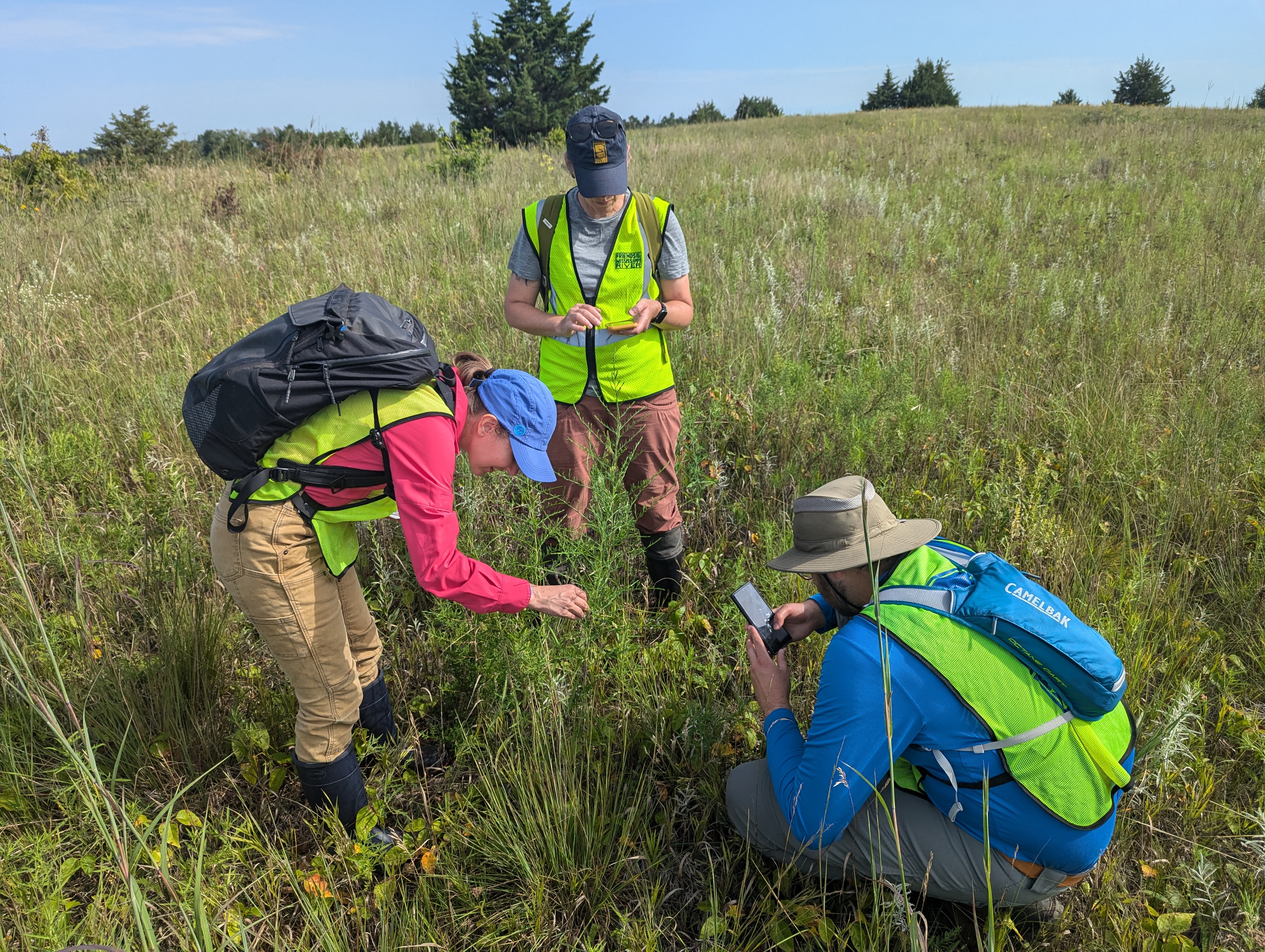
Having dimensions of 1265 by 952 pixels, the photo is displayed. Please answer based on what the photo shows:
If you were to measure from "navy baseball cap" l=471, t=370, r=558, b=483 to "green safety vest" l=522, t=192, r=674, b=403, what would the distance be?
1017 mm

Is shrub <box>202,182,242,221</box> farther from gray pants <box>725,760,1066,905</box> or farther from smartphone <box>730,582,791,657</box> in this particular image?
gray pants <box>725,760,1066,905</box>

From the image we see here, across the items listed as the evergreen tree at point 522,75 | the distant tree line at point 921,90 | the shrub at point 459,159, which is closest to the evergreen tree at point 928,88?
the distant tree line at point 921,90

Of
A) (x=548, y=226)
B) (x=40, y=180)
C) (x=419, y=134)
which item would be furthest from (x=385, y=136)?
(x=548, y=226)

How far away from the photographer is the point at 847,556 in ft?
6.51

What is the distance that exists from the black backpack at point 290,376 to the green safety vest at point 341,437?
1.2 inches

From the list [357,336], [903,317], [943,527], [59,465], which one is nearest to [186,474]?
[59,465]

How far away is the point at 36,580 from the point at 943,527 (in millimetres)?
4320

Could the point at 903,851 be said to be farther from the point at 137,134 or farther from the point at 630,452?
the point at 137,134

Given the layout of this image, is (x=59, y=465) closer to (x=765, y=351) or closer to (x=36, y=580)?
(x=36, y=580)

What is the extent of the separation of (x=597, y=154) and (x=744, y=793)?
2.51 meters

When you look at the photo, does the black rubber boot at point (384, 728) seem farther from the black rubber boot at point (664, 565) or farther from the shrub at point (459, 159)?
the shrub at point (459, 159)

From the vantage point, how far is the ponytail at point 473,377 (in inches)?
83.0

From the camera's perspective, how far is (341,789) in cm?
231

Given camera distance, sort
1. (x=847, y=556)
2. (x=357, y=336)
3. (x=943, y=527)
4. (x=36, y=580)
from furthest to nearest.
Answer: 1. (x=943, y=527)
2. (x=36, y=580)
3. (x=847, y=556)
4. (x=357, y=336)
